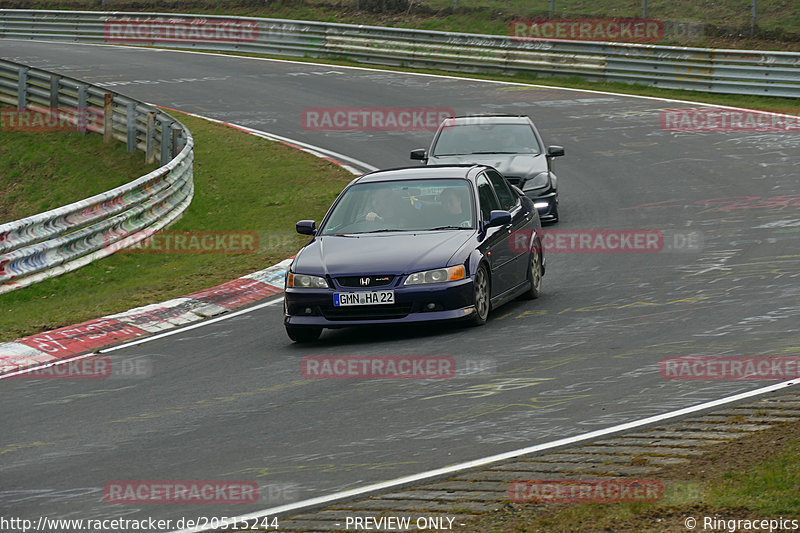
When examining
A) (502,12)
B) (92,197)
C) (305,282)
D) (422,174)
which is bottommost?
(92,197)

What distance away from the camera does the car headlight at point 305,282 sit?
36.2 feet

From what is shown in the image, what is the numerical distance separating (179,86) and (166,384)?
87.5ft

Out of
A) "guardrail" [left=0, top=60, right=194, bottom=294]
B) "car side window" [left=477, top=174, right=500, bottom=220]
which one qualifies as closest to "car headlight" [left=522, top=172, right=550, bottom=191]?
"car side window" [left=477, top=174, right=500, bottom=220]

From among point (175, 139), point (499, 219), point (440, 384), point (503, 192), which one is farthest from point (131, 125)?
point (440, 384)

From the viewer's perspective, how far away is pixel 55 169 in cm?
2553

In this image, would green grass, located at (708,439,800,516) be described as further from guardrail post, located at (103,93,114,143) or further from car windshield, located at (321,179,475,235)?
guardrail post, located at (103,93,114,143)

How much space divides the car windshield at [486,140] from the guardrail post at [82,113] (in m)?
10.4

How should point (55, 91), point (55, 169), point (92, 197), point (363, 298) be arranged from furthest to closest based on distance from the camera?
point (55, 91), point (55, 169), point (92, 197), point (363, 298)

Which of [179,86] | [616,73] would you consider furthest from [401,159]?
[179,86]

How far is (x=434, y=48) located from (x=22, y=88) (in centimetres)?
1300

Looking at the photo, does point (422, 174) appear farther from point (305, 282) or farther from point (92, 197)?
point (92, 197)

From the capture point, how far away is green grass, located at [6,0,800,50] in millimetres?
33656

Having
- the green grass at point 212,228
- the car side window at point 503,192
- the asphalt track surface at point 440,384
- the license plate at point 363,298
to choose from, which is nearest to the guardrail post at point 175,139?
the green grass at point 212,228

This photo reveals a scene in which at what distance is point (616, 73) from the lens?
108 feet
